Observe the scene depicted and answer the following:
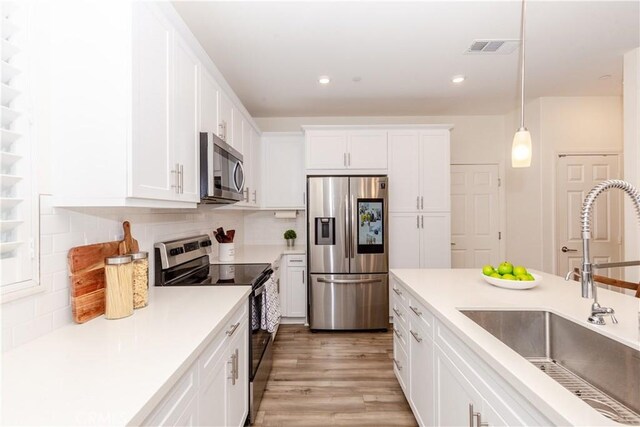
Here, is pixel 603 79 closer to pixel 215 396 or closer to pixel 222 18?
pixel 222 18

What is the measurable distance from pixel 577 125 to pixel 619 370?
3579 mm

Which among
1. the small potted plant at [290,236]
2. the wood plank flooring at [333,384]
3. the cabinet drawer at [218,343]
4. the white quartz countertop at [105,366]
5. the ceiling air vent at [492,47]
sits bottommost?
the wood plank flooring at [333,384]

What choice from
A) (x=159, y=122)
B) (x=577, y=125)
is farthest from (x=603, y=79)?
(x=159, y=122)

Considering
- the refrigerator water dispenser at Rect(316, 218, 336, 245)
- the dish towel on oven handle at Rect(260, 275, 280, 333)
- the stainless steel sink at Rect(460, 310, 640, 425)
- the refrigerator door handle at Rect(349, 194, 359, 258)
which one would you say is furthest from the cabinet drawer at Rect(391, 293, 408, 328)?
the refrigerator water dispenser at Rect(316, 218, 336, 245)

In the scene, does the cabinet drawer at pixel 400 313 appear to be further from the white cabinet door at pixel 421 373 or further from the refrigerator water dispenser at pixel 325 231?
the refrigerator water dispenser at pixel 325 231

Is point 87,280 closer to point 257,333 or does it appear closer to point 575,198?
point 257,333

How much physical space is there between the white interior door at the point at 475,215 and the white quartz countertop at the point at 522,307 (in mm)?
2127

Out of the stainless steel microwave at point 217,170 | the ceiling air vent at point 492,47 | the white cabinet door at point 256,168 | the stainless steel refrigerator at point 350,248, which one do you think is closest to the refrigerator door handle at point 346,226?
the stainless steel refrigerator at point 350,248

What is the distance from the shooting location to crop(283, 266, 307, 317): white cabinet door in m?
3.65

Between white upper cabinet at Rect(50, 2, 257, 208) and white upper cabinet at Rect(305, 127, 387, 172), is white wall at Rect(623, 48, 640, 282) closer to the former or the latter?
white upper cabinet at Rect(305, 127, 387, 172)

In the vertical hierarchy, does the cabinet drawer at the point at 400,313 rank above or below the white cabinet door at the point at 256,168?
below

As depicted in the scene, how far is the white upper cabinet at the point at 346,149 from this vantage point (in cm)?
361

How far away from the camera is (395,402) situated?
2176 millimetres

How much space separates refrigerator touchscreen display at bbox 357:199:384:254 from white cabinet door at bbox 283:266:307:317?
2.55 ft
